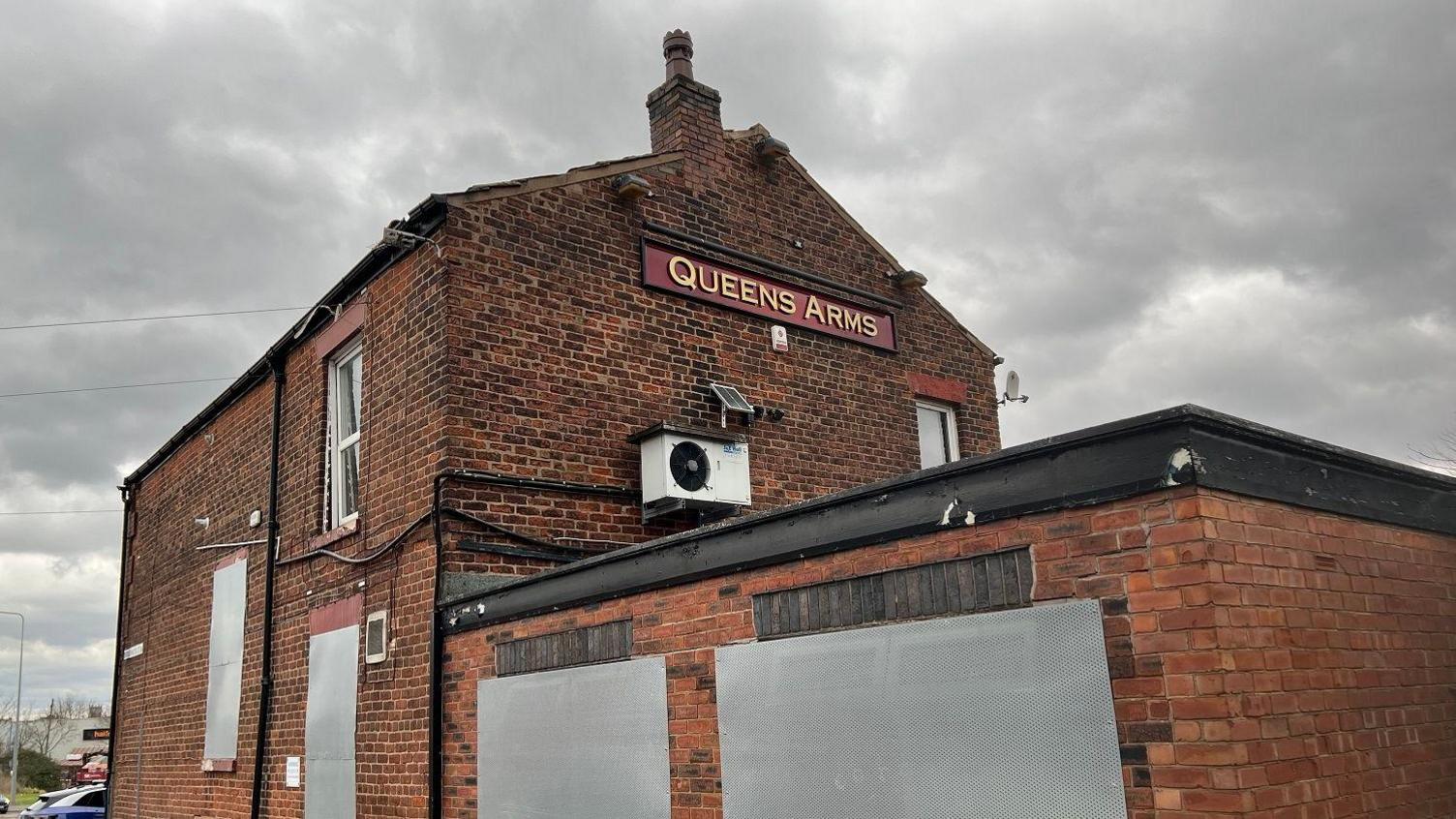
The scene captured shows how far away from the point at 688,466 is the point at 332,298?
425 centimetres

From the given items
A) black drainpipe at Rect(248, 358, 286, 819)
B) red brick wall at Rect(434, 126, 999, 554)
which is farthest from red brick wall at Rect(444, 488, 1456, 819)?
black drainpipe at Rect(248, 358, 286, 819)

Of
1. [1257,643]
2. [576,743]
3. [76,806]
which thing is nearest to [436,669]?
[576,743]

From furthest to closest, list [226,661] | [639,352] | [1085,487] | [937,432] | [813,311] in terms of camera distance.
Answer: [937,432]
[226,661]
[813,311]
[639,352]
[1085,487]

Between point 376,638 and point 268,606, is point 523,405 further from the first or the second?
point 268,606

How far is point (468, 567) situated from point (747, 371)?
3.70 meters

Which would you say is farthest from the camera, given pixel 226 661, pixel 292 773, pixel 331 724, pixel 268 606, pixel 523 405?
pixel 226 661

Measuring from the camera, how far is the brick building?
4.21m

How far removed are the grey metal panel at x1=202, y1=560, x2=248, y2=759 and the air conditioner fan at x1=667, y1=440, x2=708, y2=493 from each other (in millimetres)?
5940

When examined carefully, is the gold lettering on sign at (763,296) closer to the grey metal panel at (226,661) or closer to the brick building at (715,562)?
the brick building at (715,562)

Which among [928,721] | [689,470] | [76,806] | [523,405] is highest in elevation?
[523,405]

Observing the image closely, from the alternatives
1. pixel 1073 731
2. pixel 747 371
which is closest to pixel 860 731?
pixel 1073 731

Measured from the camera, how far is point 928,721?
15.7 ft

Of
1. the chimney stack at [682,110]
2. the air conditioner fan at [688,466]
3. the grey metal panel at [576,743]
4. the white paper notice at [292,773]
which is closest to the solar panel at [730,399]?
the air conditioner fan at [688,466]

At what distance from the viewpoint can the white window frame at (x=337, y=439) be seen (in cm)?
1079
